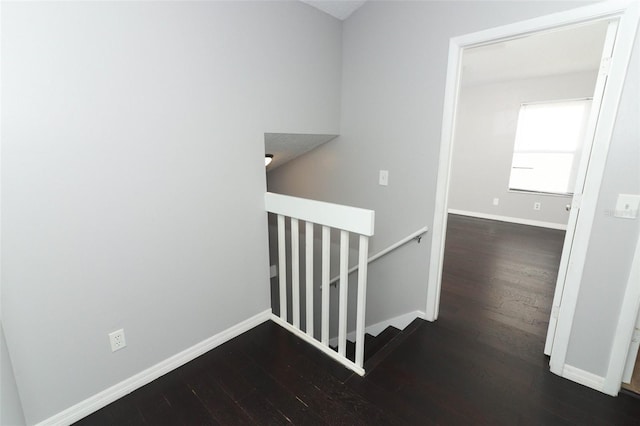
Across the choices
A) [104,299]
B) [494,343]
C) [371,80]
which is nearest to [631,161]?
[494,343]

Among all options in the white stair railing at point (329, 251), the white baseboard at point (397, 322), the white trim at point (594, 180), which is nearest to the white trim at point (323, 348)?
the white stair railing at point (329, 251)

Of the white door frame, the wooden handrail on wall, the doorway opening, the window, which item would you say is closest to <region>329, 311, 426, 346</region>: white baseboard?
the doorway opening

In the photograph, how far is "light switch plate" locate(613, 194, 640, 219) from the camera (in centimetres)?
149

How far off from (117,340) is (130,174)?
89cm

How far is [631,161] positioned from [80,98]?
2.60 m

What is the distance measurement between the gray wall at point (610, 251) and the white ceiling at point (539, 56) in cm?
149

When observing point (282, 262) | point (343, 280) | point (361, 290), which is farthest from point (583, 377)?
point (282, 262)

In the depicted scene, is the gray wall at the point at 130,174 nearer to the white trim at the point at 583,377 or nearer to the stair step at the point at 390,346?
the stair step at the point at 390,346

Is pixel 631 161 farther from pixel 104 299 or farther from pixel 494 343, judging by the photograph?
pixel 104 299

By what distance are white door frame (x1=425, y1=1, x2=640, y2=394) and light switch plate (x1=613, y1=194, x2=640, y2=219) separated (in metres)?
0.09

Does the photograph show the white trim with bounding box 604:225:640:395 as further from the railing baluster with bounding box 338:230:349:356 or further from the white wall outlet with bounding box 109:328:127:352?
the white wall outlet with bounding box 109:328:127:352

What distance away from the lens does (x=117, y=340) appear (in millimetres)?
1624

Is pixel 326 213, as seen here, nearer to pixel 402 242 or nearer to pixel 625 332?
pixel 402 242

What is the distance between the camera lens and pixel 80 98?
1347 mm
